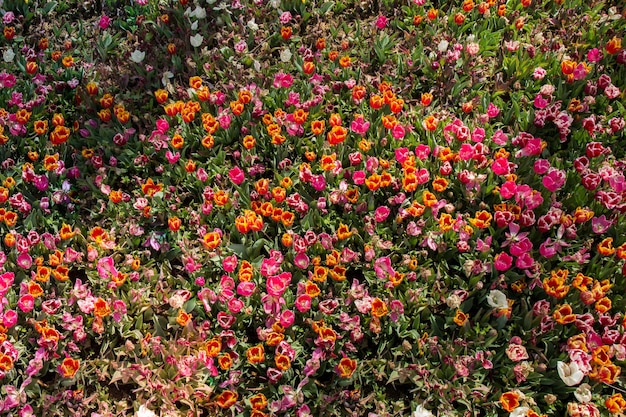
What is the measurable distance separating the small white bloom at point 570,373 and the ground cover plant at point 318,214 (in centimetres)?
1

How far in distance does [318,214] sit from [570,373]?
145 centimetres

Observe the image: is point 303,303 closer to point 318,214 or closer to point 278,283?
point 278,283

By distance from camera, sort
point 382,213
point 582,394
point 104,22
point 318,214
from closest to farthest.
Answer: point 582,394 < point 382,213 < point 318,214 < point 104,22

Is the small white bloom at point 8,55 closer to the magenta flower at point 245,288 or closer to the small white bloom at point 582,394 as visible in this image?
the magenta flower at point 245,288

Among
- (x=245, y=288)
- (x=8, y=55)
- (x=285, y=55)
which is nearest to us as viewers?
(x=245, y=288)

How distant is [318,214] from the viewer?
3.33 metres

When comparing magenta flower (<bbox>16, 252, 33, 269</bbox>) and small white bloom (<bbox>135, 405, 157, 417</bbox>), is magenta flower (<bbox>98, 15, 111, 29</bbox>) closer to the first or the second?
magenta flower (<bbox>16, 252, 33, 269</bbox>)

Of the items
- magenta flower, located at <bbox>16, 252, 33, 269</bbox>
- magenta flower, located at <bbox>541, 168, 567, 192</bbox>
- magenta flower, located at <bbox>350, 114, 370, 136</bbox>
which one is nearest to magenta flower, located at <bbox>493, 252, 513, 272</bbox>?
magenta flower, located at <bbox>541, 168, 567, 192</bbox>

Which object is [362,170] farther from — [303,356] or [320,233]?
[303,356]

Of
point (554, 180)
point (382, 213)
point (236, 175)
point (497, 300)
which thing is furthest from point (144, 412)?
point (554, 180)

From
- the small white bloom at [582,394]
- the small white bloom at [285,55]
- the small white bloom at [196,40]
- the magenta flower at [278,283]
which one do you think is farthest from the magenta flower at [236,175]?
the small white bloom at [582,394]

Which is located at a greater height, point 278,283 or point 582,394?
point 278,283

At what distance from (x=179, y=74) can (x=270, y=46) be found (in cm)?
67

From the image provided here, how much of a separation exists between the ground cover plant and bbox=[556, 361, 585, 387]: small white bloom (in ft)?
0.04
